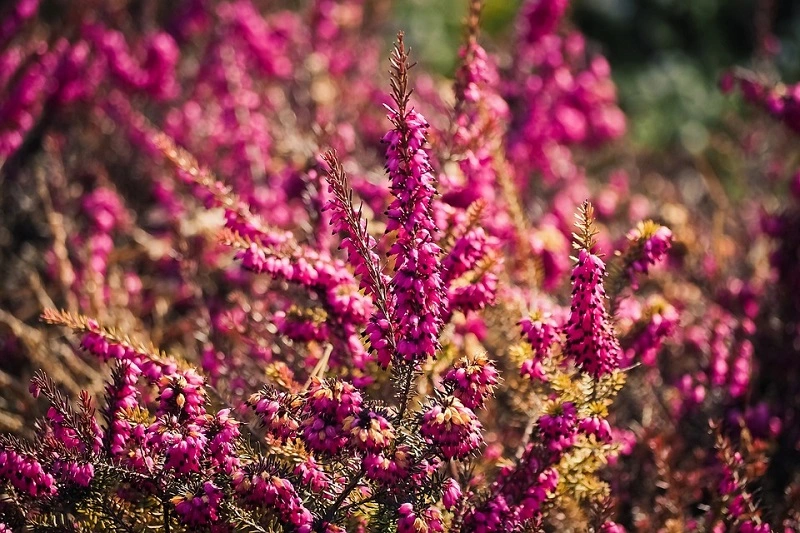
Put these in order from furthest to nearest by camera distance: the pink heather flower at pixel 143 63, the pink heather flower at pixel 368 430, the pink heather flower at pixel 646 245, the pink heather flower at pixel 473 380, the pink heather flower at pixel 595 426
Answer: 1. the pink heather flower at pixel 143 63
2. the pink heather flower at pixel 646 245
3. the pink heather flower at pixel 595 426
4. the pink heather flower at pixel 473 380
5. the pink heather flower at pixel 368 430

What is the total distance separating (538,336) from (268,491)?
0.63m

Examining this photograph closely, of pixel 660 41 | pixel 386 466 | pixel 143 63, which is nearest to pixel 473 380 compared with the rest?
pixel 386 466

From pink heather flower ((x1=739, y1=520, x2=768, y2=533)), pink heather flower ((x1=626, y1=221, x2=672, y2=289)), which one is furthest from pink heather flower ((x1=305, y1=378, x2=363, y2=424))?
pink heather flower ((x1=739, y1=520, x2=768, y2=533))

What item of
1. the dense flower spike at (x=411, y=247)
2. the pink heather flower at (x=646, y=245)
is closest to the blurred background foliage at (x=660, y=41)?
the pink heather flower at (x=646, y=245)

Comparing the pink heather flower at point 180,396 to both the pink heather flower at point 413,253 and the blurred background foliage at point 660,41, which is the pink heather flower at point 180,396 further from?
the blurred background foliage at point 660,41

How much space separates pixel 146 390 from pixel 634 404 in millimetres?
1516

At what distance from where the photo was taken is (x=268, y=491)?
58.4 inches

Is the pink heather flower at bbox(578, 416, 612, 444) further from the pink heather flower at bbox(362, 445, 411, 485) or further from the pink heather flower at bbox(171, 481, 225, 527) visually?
the pink heather flower at bbox(171, 481, 225, 527)

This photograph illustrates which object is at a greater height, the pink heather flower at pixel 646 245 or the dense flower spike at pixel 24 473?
the pink heather flower at pixel 646 245

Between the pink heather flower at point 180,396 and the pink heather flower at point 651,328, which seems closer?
the pink heather flower at point 180,396

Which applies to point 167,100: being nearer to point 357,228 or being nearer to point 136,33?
point 136,33

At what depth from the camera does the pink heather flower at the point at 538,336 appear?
68.8 inches

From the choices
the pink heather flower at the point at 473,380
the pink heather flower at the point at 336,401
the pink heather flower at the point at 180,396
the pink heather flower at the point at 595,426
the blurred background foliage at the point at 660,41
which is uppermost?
the blurred background foliage at the point at 660,41

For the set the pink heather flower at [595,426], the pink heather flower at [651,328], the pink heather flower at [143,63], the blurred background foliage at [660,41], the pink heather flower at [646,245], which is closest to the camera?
the pink heather flower at [595,426]
